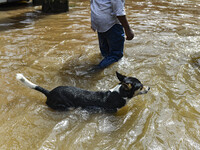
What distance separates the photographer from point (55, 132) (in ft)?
9.82

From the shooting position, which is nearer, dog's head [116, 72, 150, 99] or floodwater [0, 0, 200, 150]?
floodwater [0, 0, 200, 150]

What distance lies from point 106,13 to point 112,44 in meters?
0.78

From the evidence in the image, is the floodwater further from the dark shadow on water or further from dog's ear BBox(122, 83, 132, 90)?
dog's ear BBox(122, 83, 132, 90)

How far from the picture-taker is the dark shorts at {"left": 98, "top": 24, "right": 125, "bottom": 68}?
14.5ft

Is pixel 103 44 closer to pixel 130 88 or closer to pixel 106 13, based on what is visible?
pixel 106 13

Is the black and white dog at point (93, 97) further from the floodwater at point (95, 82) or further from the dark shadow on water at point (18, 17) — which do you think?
the dark shadow on water at point (18, 17)

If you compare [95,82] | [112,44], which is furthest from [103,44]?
[95,82]

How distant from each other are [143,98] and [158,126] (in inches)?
30.5

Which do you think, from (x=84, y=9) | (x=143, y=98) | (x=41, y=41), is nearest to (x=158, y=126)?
(x=143, y=98)

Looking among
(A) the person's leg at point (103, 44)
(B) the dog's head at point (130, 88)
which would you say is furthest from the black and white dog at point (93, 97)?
(A) the person's leg at point (103, 44)

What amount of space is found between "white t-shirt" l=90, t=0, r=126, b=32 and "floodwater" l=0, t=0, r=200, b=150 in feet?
3.65

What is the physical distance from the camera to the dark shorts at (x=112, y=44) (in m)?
4.43

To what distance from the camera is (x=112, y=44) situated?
464cm

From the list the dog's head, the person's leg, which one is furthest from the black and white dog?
the person's leg
